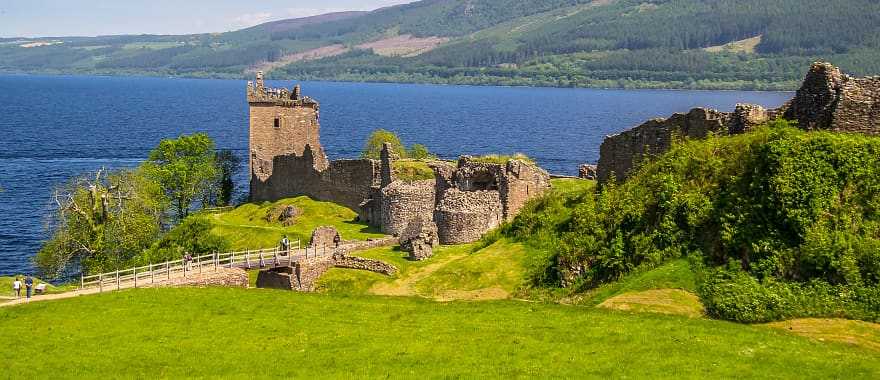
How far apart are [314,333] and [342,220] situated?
36334 mm

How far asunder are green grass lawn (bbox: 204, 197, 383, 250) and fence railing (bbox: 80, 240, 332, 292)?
574cm

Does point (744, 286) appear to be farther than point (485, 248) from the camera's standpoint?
No

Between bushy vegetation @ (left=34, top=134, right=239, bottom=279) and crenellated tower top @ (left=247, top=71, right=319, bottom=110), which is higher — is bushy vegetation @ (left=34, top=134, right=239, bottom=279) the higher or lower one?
the lower one

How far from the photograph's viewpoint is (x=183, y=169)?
8125 cm

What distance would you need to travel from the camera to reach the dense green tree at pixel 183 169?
8094 cm

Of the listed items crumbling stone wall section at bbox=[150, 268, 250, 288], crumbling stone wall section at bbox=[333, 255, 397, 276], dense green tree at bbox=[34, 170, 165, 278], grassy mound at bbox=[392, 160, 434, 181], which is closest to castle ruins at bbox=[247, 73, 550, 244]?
grassy mound at bbox=[392, 160, 434, 181]

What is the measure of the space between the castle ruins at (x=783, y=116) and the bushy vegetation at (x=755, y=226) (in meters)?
1.36

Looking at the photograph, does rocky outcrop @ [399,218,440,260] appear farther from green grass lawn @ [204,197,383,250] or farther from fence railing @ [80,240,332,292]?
green grass lawn @ [204,197,383,250]

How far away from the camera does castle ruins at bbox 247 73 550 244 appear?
166 ft

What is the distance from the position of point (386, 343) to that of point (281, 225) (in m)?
41.2

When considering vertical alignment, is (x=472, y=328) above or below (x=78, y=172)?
above

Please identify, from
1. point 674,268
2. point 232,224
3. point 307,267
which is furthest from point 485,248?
point 232,224

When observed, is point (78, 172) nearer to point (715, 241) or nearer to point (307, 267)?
point (307, 267)

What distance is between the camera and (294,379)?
24.7m
